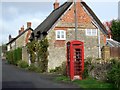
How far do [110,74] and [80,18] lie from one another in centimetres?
1943

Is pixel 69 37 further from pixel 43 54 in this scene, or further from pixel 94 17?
pixel 94 17

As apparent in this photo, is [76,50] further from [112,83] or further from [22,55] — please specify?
[22,55]

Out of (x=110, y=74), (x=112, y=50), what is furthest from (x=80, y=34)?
(x=110, y=74)

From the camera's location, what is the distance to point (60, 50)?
35.0 metres

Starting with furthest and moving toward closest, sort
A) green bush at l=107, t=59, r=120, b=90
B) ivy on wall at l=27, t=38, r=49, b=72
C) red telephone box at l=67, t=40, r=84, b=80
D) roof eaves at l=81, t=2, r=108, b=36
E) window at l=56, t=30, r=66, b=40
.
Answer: roof eaves at l=81, t=2, r=108, b=36
window at l=56, t=30, r=66, b=40
ivy on wall at l=27, t=38, r=49, b=72
red telephone box at l=67, t=40, r=84, b=80
green bush at l=107, t=59, r=120, b=90

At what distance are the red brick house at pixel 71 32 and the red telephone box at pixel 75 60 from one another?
12.4 meters

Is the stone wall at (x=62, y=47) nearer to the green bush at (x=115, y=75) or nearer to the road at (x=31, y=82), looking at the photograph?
the road at (x=31, y=82)

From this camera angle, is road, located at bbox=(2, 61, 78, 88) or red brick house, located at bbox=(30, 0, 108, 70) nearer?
road, located at bbox=(2, 61, 78, 88)

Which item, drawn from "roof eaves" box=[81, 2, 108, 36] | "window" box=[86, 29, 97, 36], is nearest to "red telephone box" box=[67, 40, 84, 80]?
"roof eaves" box=[81, 2, 108, 36]

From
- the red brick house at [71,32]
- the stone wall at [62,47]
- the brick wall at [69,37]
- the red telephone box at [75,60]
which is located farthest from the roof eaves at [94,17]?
the red telephone box at [75,60]

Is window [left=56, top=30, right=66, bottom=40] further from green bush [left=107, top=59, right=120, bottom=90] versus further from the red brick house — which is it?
green bush [left=107, top=59, right=120, bottom=90]

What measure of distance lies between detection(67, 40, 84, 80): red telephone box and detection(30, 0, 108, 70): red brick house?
12.4 metres

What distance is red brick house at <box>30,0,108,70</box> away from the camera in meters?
34.7

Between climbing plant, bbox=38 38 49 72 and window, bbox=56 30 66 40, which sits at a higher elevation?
window, bbox=56 30 66 40
